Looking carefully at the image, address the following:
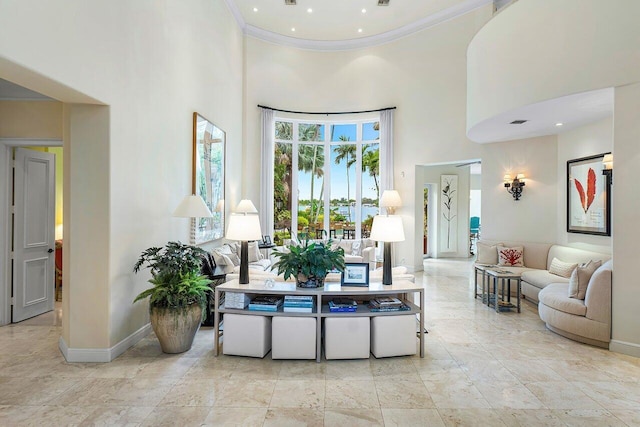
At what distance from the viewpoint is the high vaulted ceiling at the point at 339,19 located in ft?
26.4

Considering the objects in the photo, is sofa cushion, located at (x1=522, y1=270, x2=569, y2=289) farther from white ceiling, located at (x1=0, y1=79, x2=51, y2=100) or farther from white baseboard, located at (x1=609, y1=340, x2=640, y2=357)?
white ceiling, located at (x1=0, y1=79, x2=51, y2=100)

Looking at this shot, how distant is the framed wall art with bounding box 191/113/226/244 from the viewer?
582 cm

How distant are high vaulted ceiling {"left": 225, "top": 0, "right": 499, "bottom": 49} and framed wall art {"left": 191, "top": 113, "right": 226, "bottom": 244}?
10.6ft

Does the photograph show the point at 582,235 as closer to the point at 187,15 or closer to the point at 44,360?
the point at 187,15

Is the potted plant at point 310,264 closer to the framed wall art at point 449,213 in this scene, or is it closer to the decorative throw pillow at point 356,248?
the decorative throw pillow at point 356,248

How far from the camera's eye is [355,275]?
3945 mm

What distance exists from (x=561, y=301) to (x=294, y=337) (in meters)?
3.31

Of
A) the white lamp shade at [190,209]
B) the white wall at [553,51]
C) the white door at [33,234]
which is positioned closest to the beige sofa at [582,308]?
the white wall at [553,51]

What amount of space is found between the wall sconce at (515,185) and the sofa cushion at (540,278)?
1747mm

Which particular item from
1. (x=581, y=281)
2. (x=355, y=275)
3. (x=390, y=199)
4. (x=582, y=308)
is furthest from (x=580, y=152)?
(x=355, y=275)

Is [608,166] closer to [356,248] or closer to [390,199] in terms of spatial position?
[390,199]

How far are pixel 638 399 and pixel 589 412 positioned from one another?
1.95 feet

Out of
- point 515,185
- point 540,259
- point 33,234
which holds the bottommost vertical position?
point 540,259

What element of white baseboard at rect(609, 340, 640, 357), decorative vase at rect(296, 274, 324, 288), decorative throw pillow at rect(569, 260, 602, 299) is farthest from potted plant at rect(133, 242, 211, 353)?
white baseboard at rect(609, 340, 640, 357)
